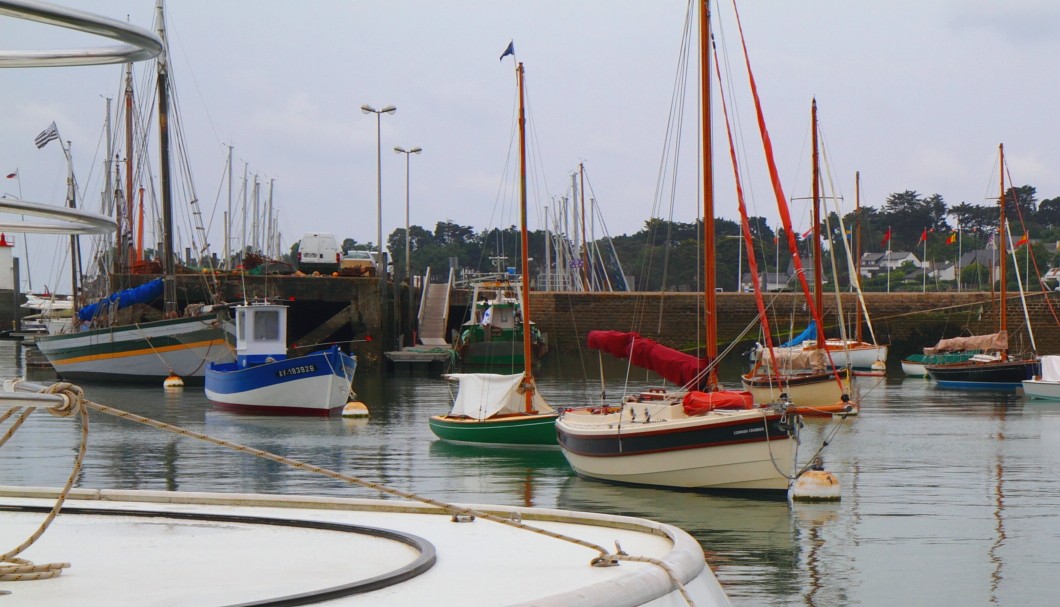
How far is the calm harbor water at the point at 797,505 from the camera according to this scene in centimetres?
1148

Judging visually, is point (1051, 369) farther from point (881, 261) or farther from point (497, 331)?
point (881, 261)

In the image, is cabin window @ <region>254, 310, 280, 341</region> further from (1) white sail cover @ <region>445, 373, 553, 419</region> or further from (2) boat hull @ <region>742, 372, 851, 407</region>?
(2) boat hull @ <region>742, 372, 851, 407</region>

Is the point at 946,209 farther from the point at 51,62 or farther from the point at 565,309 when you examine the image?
the point at 51,62

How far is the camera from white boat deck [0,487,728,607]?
11.5ft

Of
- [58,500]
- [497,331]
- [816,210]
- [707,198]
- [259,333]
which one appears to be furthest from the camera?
[497,331]

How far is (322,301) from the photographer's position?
47.2 m

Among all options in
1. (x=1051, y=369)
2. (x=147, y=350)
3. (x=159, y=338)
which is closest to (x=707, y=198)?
(x=1051, y=369)

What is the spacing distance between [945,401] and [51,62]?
35593mm

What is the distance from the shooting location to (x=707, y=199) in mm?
20312

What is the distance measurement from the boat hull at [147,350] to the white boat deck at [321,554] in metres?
35.2

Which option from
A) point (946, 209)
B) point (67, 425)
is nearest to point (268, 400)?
point (67, 425)

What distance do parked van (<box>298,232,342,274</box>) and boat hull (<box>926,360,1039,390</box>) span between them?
28.0 meters

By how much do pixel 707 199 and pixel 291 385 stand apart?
13684mm

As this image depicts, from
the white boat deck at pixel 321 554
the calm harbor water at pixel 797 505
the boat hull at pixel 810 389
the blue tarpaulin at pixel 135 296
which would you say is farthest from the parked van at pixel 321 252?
the white boat deck at pixel 321 554
